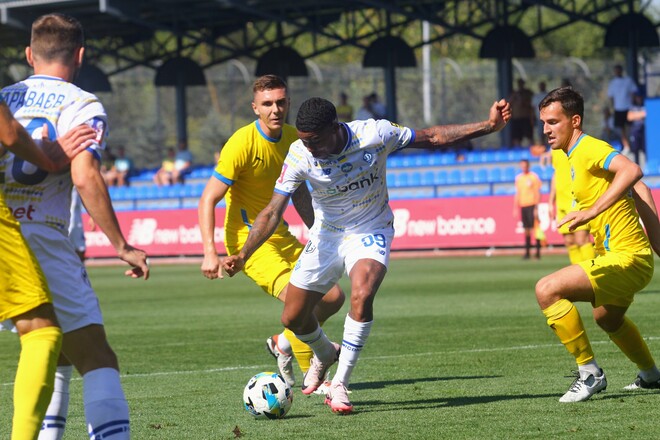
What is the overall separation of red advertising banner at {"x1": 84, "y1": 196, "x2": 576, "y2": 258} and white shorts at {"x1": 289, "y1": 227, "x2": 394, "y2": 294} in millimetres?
17840

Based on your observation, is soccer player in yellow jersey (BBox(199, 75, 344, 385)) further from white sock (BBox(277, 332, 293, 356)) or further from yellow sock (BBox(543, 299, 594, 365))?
yellow sock (BBox(543, 299, 594, 365))

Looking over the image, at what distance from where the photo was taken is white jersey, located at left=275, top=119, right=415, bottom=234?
8102 mm

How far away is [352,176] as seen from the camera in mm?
8133

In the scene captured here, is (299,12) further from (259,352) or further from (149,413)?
(149,413)

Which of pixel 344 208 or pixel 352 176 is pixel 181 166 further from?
pixel 352 176

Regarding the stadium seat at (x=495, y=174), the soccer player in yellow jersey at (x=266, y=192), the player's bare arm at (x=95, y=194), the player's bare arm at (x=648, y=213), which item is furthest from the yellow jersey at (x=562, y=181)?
the stadium seat at (x=495, y=174)

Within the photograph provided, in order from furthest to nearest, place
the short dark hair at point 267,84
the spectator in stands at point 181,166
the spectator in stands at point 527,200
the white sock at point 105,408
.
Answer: the spectator in stands at point 181,166 → the spectator in stands at point 527,200 → the short dark hair at point 267,84 → the white sock at point 105,408

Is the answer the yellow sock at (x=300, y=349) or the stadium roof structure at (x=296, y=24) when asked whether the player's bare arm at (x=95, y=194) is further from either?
the stadium roof structure at (x=296, y=24)

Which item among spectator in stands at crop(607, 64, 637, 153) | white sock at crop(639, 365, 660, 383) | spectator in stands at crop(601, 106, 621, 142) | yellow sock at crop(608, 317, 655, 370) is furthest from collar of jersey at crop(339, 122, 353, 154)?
spectator in stands at crop(601, 106, 621, 142)

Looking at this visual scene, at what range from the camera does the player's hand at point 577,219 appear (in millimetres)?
7473

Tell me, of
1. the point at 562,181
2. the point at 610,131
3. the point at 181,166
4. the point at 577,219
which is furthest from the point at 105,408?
the point at 181,166

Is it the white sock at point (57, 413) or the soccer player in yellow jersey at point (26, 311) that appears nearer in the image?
the soccer player in yellow jersey at point (26, 311)

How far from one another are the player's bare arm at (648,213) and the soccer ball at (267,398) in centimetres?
246

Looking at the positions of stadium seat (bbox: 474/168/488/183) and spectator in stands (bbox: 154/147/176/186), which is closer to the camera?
stadium seat (bbox: 474/168/488/183)
